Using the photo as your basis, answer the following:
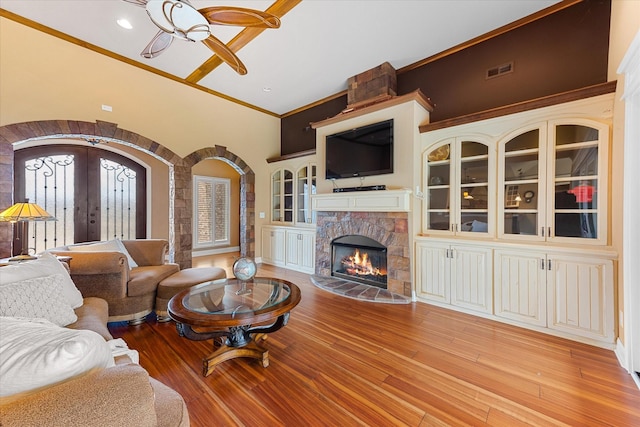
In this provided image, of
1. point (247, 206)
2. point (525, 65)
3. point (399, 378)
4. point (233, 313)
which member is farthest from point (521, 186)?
point (247, 206)

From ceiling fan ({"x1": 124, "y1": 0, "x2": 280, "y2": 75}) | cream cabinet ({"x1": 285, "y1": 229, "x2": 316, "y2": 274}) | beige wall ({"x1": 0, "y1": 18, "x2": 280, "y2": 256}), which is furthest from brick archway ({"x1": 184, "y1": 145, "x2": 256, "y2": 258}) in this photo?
ceiling fan ({"x1": 124, "y1": 0, "x2": 280, "y2": 75})

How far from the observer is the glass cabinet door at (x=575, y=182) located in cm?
245

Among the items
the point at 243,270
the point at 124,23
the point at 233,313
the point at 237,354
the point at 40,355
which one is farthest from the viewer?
the point at 124,23

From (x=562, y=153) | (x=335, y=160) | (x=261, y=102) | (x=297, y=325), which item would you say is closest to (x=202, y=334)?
(x=297, y=325)

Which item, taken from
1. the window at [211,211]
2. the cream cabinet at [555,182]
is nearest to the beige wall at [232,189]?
the window at [211,211]

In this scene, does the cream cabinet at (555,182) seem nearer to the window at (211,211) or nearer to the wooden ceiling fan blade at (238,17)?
the wooden ceiling fan blade at (238,17)

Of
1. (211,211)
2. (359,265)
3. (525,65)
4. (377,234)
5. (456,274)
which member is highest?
(525,65)

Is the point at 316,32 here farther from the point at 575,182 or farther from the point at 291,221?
the point at 291,221

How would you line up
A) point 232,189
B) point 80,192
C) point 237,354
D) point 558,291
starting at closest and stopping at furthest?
1. point 237,354
2. point 558,291
3. point 80,192
4. point 232,189

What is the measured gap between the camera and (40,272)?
71.8 inches

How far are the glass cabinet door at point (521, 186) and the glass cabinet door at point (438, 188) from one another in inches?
23.6

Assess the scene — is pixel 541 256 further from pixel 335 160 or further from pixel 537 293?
pixel 335 160

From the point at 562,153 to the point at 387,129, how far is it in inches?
75.7

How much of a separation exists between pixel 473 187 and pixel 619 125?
126cm
